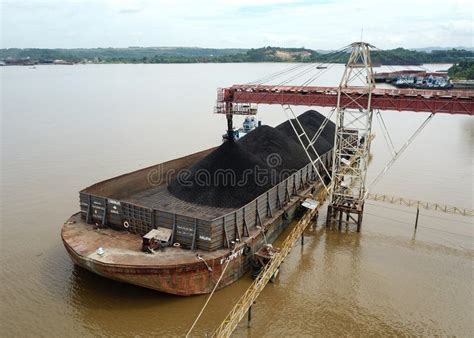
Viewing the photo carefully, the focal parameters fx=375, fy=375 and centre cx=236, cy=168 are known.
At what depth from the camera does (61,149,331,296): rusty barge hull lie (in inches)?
482

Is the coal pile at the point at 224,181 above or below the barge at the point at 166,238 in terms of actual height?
above

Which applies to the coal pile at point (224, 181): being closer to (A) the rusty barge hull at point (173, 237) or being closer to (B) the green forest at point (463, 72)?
(A) the rusty barge hull at point (173, 237)

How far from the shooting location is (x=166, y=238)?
1317 cm

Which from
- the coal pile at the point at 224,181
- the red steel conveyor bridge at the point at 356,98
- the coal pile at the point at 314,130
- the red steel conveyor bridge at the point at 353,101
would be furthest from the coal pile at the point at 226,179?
the coal pile at the point at 314,130

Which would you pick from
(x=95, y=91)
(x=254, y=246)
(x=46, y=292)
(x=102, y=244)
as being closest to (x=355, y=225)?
(x=254, y=246)

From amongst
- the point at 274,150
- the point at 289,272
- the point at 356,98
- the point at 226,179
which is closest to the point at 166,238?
the point at 226,179

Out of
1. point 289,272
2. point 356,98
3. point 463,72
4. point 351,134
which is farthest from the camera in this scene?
point 463,72

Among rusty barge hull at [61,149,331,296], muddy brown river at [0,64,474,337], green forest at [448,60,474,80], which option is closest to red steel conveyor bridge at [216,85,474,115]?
rusty barge hull at [61,149,331,296]

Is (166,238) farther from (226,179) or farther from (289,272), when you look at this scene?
(289,272)

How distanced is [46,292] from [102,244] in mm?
2573

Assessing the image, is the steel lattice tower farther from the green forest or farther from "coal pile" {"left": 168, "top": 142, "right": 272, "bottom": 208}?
the green forest

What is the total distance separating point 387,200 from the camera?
21.7 m

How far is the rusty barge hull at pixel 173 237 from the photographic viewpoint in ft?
40.1

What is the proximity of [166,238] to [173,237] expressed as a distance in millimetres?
374
